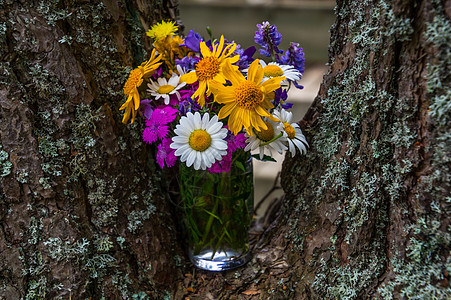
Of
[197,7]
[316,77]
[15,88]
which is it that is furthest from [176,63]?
[197,7]

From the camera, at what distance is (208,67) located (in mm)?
761

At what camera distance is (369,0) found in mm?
740

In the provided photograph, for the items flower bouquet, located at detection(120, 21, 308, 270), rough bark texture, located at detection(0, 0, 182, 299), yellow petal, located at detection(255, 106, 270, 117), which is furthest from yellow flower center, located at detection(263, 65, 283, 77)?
rough bark texture, located at detection(0, 0, 182, 299)

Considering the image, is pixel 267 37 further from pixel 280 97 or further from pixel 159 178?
Result: pixel 159 178

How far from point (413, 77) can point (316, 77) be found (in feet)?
5.62

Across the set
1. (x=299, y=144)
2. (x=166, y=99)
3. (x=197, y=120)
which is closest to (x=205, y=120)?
(x=197, y=120)

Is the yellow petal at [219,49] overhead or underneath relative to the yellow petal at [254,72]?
overhead

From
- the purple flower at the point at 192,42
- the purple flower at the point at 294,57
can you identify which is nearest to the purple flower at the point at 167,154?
the purple flower at the point at 192,42

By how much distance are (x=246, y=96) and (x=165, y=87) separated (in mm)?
203

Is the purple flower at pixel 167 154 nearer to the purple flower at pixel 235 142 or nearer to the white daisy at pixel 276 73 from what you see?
the purple flower at pixel 235 142

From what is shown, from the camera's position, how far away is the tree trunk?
696mm

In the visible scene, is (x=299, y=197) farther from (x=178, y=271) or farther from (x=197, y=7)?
(x=197, y=7)

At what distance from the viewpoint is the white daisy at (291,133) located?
836mm

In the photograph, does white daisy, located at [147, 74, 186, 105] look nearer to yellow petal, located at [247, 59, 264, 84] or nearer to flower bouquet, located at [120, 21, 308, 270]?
flower bouquet, located at [120, 21, 308, 270]
